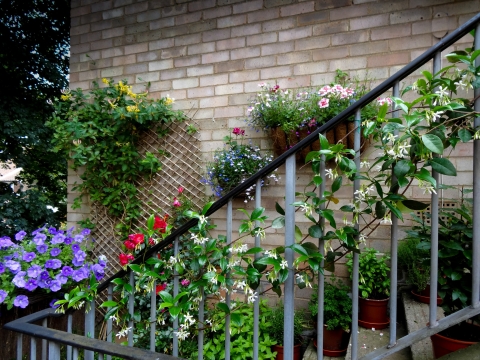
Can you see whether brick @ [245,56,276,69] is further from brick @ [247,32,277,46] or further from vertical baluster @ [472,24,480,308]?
vertical baluster @ [472,24,480,308]

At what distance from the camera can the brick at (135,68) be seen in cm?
336

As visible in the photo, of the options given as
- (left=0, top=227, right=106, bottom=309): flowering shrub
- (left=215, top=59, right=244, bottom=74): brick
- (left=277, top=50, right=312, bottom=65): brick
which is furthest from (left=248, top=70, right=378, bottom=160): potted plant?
(left=0, top=227, right=106, bottom=309): flowering shrub

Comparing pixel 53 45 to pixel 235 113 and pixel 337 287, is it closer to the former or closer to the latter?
pixel 235 113

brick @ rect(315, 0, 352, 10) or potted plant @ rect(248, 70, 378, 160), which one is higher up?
brick @ rect(315, 0, 352, 10)

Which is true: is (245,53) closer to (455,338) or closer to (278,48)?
(278,48)

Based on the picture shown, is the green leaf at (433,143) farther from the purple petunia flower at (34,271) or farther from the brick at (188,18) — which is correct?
the brick at (188,18)

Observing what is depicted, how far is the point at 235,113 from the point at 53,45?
11.8 feet

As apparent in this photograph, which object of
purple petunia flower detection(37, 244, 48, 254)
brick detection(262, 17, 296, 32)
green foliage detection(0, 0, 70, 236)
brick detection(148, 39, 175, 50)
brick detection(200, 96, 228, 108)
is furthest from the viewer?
green foliage detection(0, 0, 70, 236)

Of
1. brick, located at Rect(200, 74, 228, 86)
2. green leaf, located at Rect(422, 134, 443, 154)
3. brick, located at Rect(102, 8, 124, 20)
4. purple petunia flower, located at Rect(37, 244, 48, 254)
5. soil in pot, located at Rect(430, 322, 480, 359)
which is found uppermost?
brick, located at Rect(102, 8, 124, 20)

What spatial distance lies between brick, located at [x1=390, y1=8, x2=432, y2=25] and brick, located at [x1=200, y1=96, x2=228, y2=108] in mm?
1487

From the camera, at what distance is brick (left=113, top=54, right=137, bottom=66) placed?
134 inches

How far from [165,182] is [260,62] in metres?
1.42

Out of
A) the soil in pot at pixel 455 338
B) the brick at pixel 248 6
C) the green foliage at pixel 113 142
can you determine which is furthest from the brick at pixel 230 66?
the soil in pot at pixel 455 338

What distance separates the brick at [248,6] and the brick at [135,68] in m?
1.06
